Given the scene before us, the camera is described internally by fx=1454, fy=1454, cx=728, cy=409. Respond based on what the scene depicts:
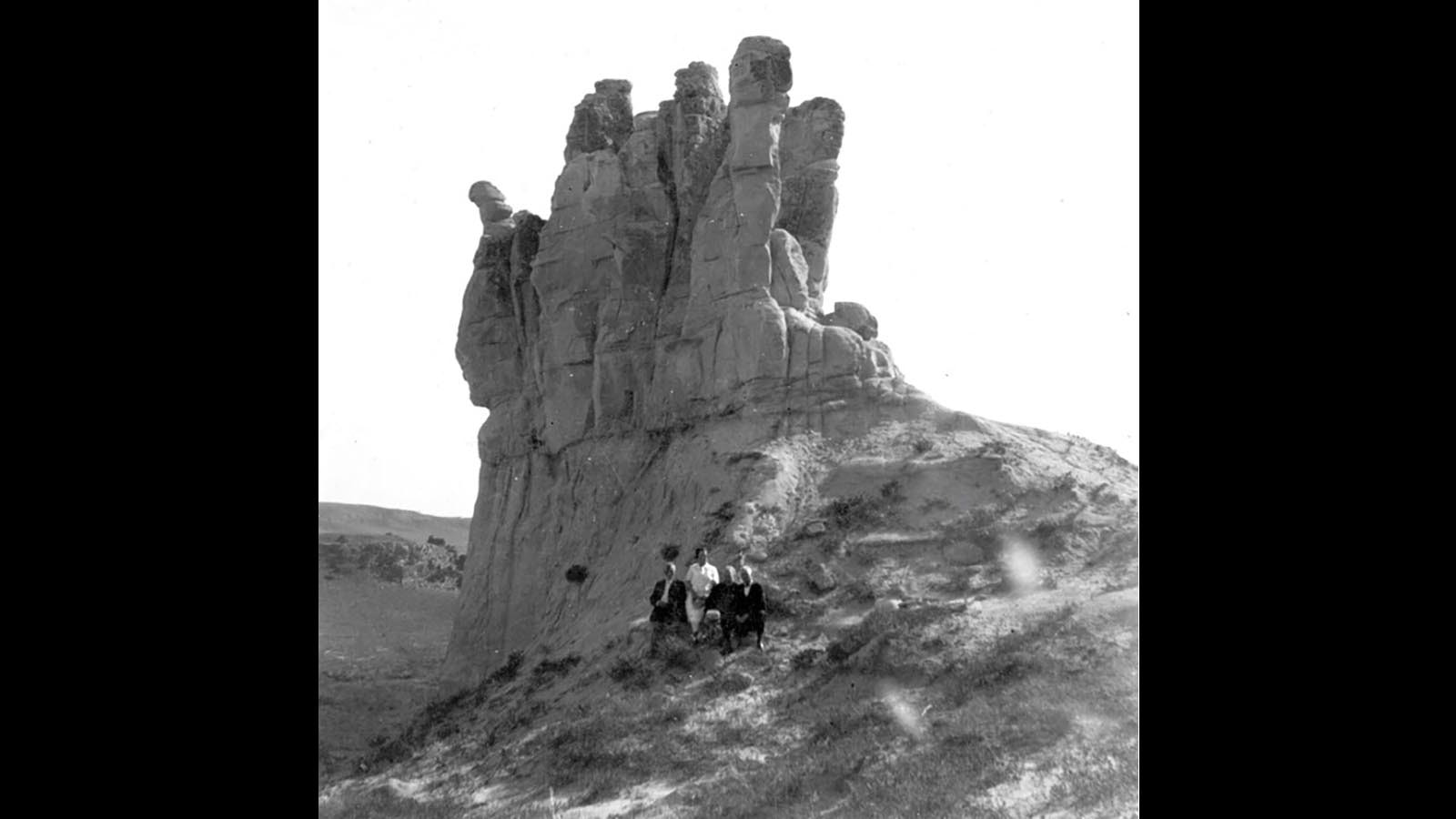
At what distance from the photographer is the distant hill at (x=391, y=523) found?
11519 centimetres

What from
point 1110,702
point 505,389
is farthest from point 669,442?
point 1110,702

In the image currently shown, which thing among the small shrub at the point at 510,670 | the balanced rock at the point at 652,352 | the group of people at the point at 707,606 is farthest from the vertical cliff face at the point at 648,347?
the group of people at the point at 707,606

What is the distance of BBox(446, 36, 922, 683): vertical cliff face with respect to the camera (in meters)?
30.2

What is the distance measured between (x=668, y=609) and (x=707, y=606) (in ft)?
2.11

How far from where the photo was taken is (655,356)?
108ft

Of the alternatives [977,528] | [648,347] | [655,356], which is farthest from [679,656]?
[648,347]

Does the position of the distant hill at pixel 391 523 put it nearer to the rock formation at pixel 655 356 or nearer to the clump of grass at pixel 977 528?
the rock formation at pixel 655 356

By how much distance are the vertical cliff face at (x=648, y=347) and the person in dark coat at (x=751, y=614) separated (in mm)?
3748

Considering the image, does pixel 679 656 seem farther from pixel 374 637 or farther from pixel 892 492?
pixel 374 637
